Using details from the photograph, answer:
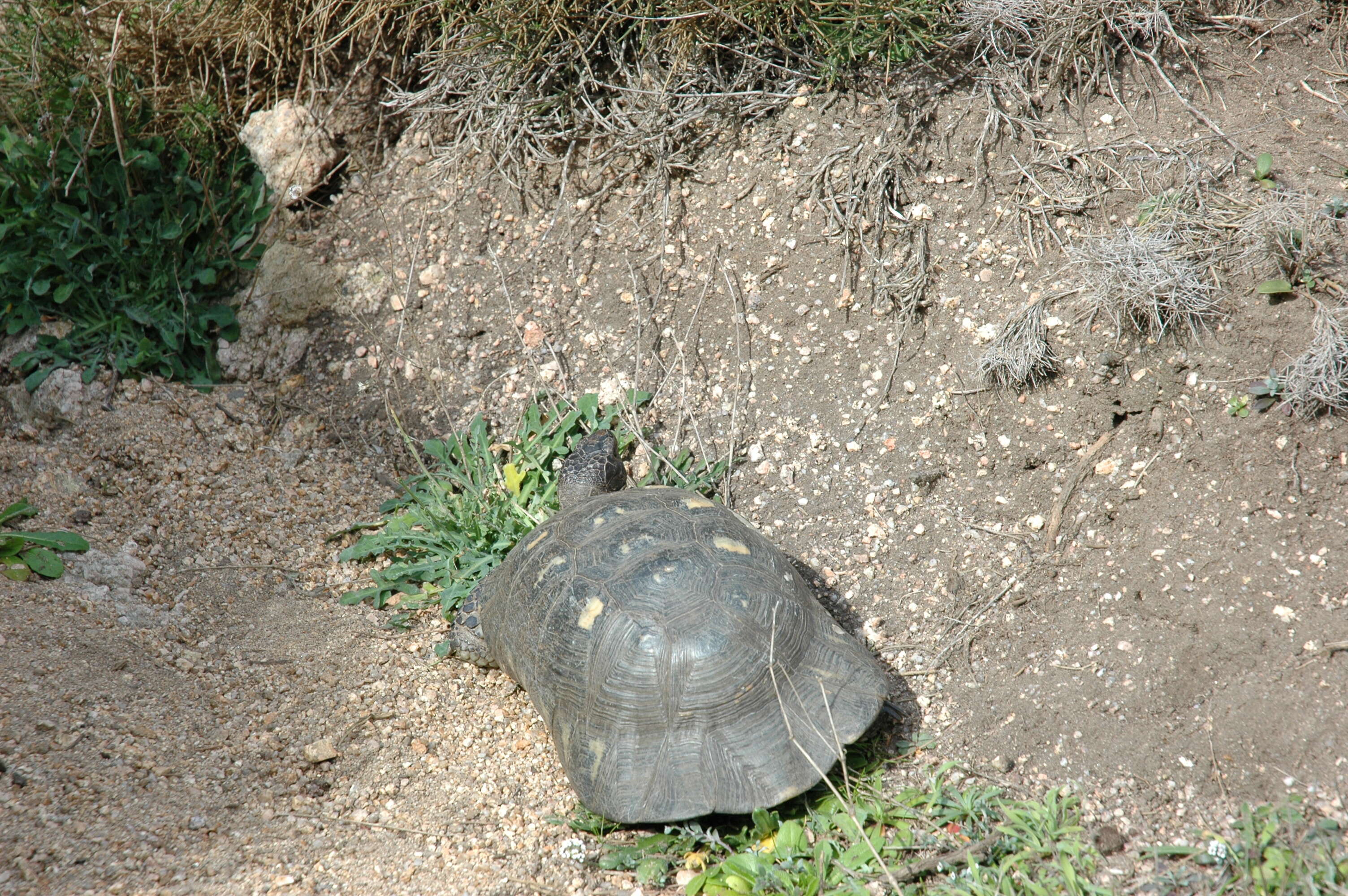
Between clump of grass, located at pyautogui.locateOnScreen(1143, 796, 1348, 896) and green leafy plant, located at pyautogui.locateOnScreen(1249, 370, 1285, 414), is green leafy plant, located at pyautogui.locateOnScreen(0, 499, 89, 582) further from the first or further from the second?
green leafy plant, located at pyautogui.locateOnScreen(1249, 370, 1285, 414)

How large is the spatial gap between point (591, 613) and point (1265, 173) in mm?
2823

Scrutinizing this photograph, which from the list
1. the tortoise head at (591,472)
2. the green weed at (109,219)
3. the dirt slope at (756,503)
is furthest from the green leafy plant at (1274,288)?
the green weed at (109,219)

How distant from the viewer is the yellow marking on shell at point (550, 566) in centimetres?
251

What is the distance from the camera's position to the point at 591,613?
7.79 ft

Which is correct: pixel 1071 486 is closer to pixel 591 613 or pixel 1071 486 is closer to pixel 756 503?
pixel 756 503

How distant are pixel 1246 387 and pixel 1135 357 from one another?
340 millimetres

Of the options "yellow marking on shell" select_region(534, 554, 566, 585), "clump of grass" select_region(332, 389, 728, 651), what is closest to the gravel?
"clump of grass" select_region(332, 389, 728, 651)

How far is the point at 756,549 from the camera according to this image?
249cm

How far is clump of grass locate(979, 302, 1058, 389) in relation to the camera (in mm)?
2916

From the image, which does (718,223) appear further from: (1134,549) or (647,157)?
(1134,549)

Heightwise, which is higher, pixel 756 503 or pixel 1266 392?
pixel 1266 392

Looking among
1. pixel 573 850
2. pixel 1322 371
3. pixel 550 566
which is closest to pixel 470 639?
pixel 550 566

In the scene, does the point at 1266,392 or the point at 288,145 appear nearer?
the point at 1266,392

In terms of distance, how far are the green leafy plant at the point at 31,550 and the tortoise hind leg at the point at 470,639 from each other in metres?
1.43
